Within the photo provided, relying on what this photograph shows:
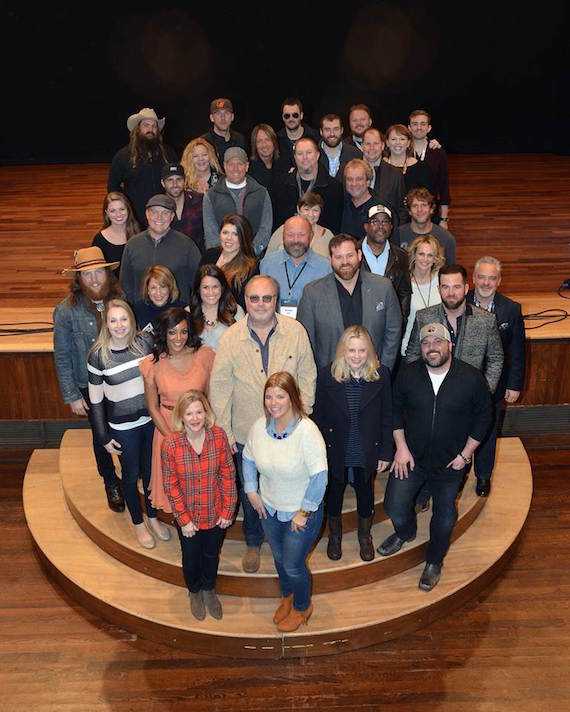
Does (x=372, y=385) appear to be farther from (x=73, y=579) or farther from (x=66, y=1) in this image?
(x=66, y=1)

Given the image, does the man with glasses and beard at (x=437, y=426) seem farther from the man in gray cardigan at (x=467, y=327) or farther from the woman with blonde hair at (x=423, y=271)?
the woman with blonde hair at (x=423, y=271)

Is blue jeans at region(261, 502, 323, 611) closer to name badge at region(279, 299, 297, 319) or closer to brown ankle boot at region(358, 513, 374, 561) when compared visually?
brown ankle boot at region(358, 513, 374, 561)

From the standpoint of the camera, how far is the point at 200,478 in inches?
136

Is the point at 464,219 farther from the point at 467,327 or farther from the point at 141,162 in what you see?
the point at 467,327

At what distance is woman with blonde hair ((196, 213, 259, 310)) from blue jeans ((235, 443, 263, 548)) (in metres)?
0.81

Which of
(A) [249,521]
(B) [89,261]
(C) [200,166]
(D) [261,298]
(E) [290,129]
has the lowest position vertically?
(A) [249,521]

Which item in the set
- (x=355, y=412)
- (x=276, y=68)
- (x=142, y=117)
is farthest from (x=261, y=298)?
(x=276, y=68)

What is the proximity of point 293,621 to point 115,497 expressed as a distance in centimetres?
127

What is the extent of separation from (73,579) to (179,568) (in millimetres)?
595

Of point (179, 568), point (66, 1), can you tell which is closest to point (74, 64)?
point (66, 1)

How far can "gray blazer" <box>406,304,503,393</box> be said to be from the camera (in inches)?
154

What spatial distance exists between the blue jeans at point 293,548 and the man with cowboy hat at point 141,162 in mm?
2809

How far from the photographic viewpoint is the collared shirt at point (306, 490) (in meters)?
3.33

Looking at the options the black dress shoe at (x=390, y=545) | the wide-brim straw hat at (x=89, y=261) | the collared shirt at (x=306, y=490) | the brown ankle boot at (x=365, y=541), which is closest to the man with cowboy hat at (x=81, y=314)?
the wide-brim straw hat at (x=89, y=261)
